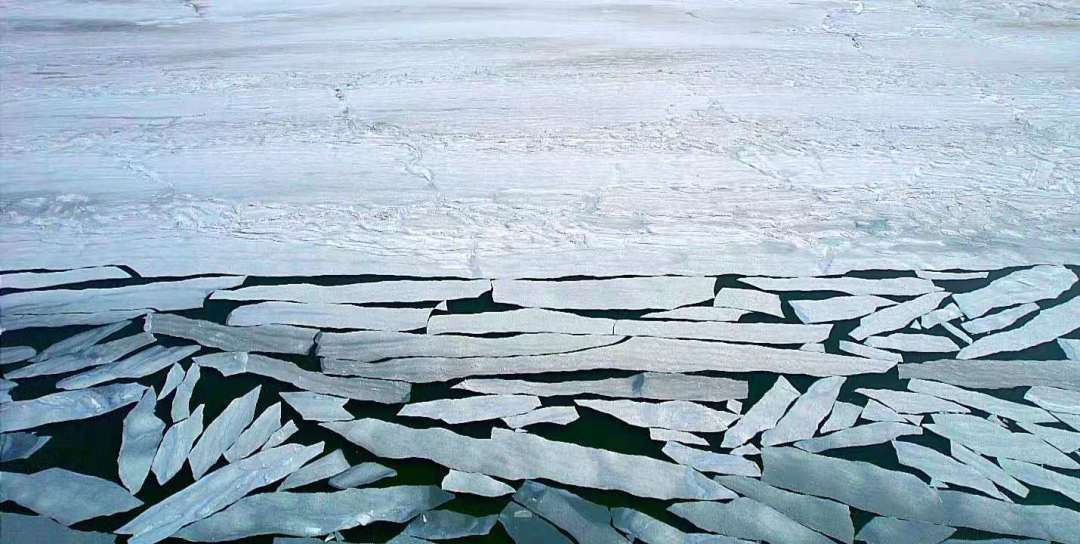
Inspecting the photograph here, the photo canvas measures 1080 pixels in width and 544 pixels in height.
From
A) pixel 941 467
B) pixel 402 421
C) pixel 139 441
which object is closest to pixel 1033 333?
pixel 941 467

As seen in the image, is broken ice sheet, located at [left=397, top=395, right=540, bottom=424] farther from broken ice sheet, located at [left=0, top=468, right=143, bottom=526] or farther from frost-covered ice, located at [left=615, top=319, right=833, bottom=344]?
broken ice sheet, located at [left=0, top=468, right=143, bottom=526]

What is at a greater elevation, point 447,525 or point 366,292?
point 366,292

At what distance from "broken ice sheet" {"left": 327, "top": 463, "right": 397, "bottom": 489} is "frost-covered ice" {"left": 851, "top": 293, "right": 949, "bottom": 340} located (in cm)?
86

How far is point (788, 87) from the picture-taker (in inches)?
100

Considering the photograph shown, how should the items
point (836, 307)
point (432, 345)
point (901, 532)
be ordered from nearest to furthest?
point (901, 532) → point (432, 345) → point (836, 307)

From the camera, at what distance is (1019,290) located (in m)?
1.57

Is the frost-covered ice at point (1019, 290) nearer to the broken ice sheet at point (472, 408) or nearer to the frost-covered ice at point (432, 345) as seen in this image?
the frost-covered ice at point (432, 345)

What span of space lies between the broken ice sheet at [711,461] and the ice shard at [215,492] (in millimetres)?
527

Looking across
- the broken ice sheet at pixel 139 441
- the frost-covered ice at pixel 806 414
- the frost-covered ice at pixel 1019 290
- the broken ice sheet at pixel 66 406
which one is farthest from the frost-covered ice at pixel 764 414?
the broken ice sheet at pixel 66 406

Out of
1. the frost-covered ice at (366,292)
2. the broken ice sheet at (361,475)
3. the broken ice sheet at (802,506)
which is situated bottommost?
the broken ice sheet at (802,506)

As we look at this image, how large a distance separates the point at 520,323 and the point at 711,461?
1.50ft

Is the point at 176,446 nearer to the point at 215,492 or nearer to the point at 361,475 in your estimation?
the point at 215,492

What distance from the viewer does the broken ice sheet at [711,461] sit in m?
1.15

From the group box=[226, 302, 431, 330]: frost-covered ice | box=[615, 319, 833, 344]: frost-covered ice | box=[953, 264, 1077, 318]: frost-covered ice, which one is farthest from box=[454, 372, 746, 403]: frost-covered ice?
box=[953, 264, 1077, 318]: frost-covered ice
